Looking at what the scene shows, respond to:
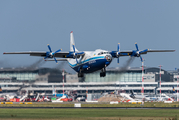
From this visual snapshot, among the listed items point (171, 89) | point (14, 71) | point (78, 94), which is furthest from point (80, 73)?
point (171, 89)

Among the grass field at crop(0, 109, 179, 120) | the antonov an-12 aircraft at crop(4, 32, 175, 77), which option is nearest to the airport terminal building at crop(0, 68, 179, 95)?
the antonov an-12 aircraft at crop(4, 32, 175, 77)

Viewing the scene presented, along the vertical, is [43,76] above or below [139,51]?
below

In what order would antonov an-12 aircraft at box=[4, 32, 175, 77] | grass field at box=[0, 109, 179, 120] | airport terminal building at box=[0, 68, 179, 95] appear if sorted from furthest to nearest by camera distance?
airport terminal building at box=[0, 68, 179, 95]
antonov an-12 aircraft at box=[4, 32, 175, 77]
grass field at box=[0, 109, 179, 120]

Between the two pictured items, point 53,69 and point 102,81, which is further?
point 102,81

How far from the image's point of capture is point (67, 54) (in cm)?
6556

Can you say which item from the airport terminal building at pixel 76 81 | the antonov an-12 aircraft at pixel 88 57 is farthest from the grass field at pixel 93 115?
the airport terminal building at pixel 76 81

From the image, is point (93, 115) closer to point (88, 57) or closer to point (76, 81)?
point (88, 57)

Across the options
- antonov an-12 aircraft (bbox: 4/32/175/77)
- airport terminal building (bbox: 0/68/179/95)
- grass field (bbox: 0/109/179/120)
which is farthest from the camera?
airport terminal building (bbox: 0/68/179/95)

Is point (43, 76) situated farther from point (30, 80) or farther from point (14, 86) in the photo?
point (14, 86)

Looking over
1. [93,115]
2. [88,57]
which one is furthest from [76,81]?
[93,115]

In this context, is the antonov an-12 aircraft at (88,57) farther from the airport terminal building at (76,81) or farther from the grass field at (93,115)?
the grass field at (93,115)

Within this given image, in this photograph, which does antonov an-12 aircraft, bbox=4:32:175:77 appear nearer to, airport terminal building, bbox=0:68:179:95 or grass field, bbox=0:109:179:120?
airport terminal building, bbox=0:68:179:95

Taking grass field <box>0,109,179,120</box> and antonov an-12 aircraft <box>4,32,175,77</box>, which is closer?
grass field <box>0,109,179,120</box>

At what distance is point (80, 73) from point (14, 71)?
16.3 metres
